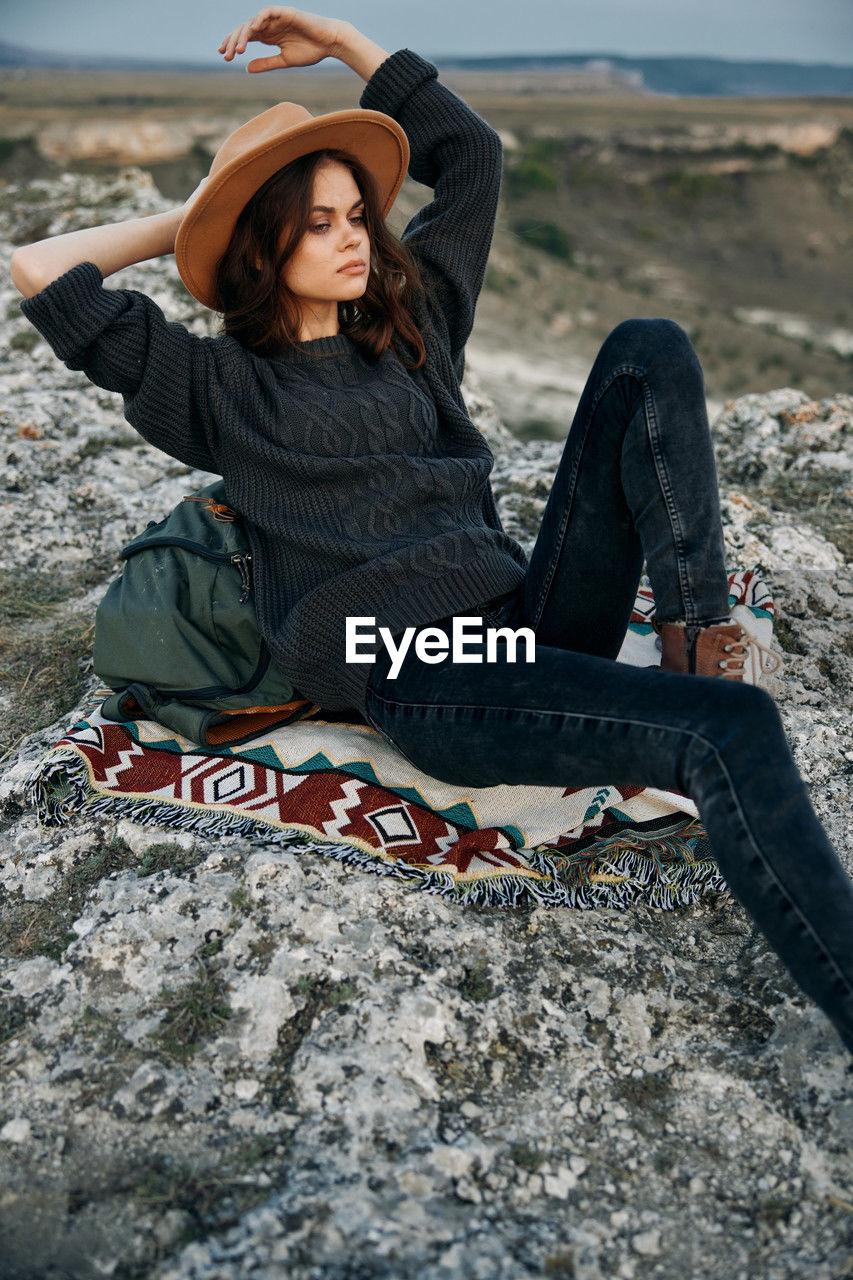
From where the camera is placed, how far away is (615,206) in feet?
125

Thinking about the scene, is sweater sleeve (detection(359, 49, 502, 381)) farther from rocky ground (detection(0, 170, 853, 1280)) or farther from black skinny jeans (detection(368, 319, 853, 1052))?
rocky ground (detection(0, 170, 853, 1280))

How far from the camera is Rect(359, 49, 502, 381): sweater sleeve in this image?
288 centimetres

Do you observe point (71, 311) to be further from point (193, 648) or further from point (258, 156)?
point (193, 648)

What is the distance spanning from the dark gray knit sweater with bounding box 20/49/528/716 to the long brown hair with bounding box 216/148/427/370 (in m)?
0.07

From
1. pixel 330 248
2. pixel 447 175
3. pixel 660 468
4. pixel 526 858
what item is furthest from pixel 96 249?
pixel 526 858

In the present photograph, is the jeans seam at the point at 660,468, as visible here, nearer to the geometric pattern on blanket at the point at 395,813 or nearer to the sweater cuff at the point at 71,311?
the geometric pattern on blanket at the point at 395,813

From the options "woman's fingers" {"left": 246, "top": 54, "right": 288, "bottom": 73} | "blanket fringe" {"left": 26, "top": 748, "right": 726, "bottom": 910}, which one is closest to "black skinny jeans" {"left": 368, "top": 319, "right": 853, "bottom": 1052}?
"blanket fringe" {"left": 26, "top": 748, "right": 726, "bottom": 910}

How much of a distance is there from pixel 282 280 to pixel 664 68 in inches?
3579

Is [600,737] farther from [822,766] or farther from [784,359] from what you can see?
[784,359]

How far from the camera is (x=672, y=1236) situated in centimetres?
163

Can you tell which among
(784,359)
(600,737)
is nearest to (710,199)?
(784,359)

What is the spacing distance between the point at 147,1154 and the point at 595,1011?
92 centimetres

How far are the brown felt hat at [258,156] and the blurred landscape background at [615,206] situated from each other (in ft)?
15.5

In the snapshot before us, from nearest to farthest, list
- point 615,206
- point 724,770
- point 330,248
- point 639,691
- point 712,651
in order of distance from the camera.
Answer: point 724,770 < point 639,691 < point 712,651 < point 330,248 < point 615,206
